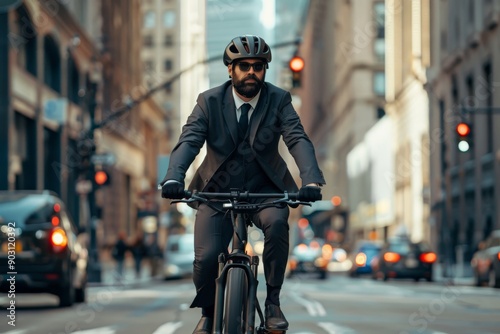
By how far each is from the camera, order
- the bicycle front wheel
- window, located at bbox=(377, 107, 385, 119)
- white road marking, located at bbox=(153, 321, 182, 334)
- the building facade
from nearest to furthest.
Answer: the bicycle front wheel → white road marking, located at bbox=(153, 321, 182, 334) → the building facade → window, located at bbox=(377, 107, 385, 119)

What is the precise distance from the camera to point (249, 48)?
702 cm

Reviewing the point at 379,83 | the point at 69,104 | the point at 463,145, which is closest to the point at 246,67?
the point at 463,145

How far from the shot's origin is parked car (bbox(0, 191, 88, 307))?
54.9 ft

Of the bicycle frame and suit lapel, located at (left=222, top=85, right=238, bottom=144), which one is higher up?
suit lapel, located at (left=222, top=85, right=238, bottom=144)

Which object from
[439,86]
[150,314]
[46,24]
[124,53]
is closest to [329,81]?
[124,53]

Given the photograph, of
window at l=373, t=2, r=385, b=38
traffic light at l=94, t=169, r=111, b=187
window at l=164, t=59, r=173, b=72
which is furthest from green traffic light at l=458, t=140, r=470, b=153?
window at l=164, t=59, r=173, b=72

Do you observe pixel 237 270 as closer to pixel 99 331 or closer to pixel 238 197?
pixel 238 197

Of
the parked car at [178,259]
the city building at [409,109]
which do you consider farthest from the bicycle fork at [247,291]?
the city building at [409,109]

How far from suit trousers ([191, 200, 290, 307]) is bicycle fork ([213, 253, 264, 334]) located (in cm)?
17

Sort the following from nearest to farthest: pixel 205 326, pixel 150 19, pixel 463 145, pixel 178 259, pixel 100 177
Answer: pixel 205 326 → pixel 463 145 → pixel 100 177 → pixel 178 259 → pixel 150 19

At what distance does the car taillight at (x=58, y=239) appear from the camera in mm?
17250

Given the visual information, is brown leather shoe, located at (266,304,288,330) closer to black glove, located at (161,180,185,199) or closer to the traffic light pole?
black glove, located at (161,180,185,199)

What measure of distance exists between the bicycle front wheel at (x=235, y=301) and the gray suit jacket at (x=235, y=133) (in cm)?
79

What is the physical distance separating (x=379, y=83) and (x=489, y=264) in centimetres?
6933
